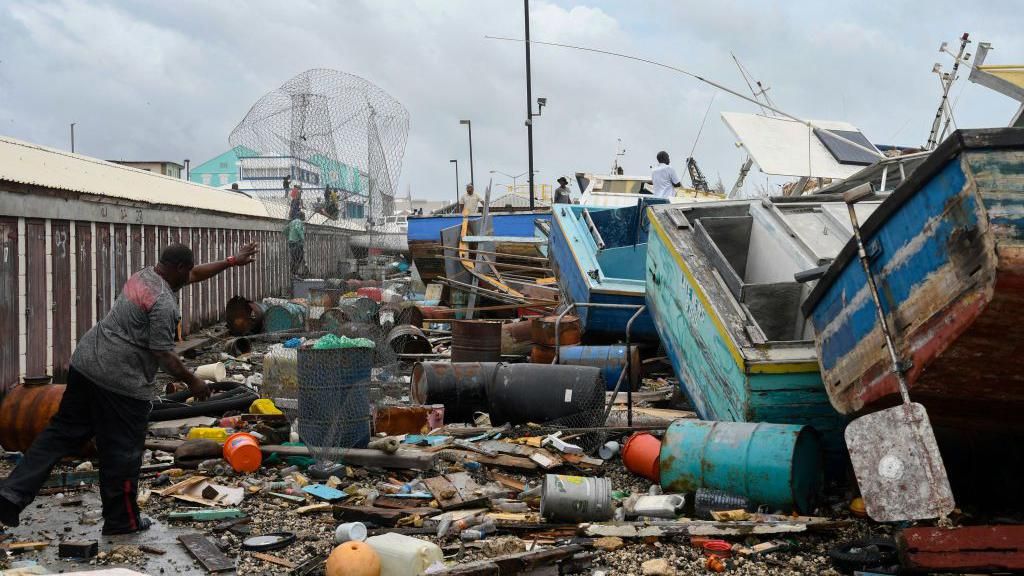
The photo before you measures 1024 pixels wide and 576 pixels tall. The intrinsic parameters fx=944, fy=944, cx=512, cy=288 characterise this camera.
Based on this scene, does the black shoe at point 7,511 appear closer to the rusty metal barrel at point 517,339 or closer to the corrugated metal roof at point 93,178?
the corrugated metal roof at point 93,178

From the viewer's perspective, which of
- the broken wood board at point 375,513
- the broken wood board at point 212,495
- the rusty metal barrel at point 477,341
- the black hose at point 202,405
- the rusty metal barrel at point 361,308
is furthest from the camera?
the rusty metal barrel at point 361,308

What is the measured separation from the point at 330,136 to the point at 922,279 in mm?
10046

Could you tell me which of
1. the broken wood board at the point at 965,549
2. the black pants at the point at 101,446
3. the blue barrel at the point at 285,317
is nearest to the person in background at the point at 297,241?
the blue barrel at the point at 285,317

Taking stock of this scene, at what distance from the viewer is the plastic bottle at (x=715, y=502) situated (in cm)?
535

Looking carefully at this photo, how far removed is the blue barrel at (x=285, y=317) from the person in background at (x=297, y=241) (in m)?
1.33

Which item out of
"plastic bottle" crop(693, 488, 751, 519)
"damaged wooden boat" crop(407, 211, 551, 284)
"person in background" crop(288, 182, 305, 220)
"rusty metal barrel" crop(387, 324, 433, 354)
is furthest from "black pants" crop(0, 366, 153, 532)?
"damaged wooden boat" crop(407, 211, 551, 284)

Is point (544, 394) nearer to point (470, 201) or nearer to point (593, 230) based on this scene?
point (593, 230)

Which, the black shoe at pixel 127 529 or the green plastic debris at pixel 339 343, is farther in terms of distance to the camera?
the green plastic debris at pixel 339 343

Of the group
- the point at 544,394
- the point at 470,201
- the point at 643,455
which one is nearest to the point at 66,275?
the point at 544,394

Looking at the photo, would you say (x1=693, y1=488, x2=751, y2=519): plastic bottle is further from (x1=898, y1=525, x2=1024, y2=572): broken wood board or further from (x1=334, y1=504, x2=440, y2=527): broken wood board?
(x1=334, y1=504, x2=440, y2=527): broken wood board

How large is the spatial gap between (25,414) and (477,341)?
4.36 m

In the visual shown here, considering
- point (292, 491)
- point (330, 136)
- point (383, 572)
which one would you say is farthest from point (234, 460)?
point (330, 136)

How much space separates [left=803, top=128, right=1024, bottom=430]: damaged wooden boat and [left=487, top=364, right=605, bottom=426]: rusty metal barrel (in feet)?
8.61

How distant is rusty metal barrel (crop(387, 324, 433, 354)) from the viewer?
1148cm
